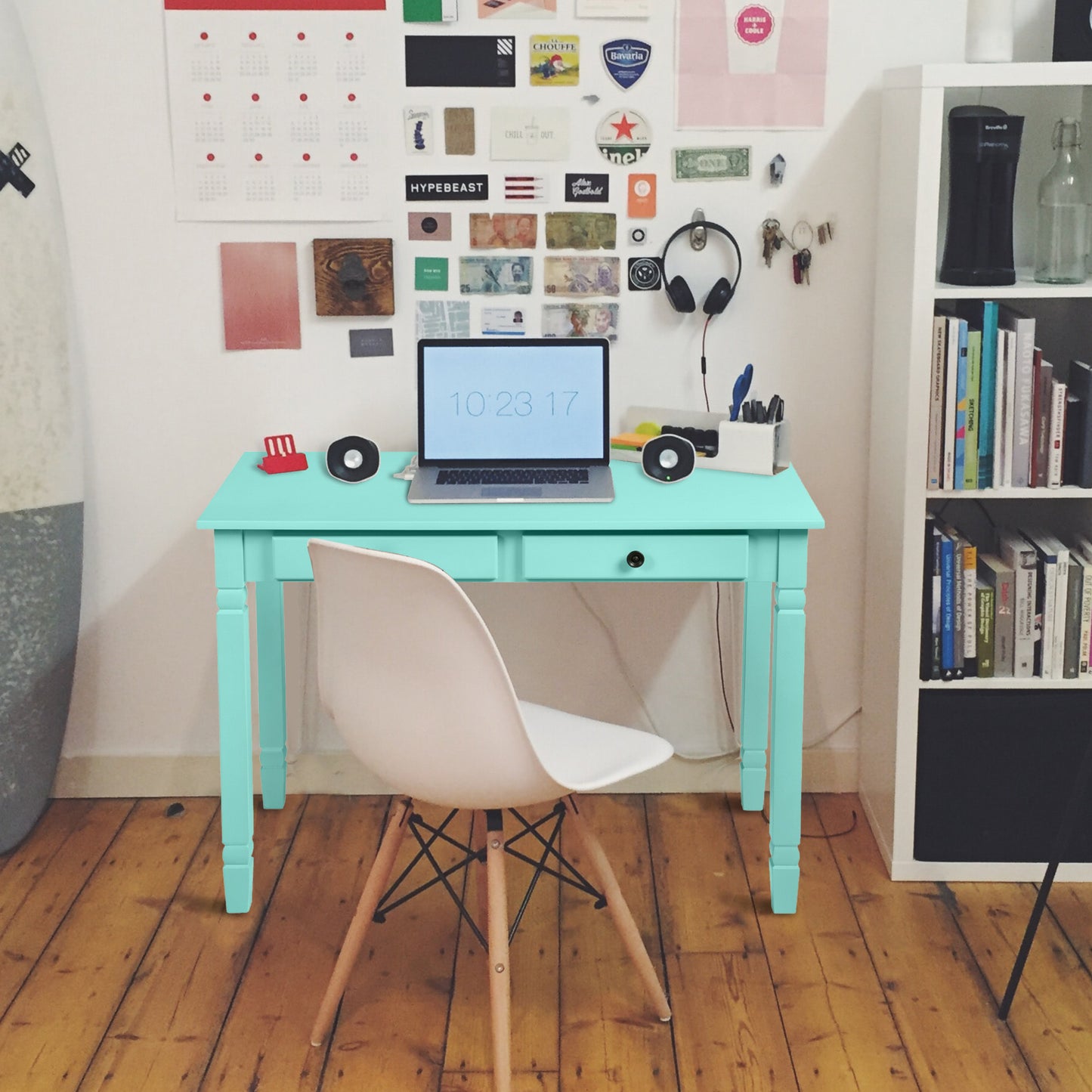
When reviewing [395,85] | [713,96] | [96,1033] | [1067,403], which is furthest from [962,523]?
[96,1033]

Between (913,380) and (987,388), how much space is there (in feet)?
0.42

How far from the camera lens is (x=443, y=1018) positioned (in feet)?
7.09

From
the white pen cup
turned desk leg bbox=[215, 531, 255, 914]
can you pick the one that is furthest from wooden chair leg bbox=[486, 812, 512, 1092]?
the white pen cup

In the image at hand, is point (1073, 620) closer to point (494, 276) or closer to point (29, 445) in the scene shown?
point (494, 276)

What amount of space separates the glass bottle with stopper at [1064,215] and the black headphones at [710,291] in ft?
1.82

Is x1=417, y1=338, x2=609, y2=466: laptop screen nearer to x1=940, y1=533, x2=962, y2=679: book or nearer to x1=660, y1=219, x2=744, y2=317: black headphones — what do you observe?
x1=660, y1=219, x2=744, y2=317: black headphones

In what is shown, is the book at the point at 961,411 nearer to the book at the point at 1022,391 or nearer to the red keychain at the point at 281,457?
the book at the point at 1022,391

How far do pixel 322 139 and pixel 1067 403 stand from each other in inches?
56.5

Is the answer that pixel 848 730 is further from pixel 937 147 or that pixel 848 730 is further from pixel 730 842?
pixel 937 147

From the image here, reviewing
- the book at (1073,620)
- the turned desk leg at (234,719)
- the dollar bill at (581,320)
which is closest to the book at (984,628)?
the book at (1073,620)

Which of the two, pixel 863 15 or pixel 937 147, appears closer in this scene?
pixel 937 147

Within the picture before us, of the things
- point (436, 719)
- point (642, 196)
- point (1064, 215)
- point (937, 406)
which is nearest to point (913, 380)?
point (937, 406)

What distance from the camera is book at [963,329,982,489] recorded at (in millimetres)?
2391

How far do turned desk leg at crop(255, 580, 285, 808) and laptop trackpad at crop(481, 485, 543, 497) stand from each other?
1.78ft
